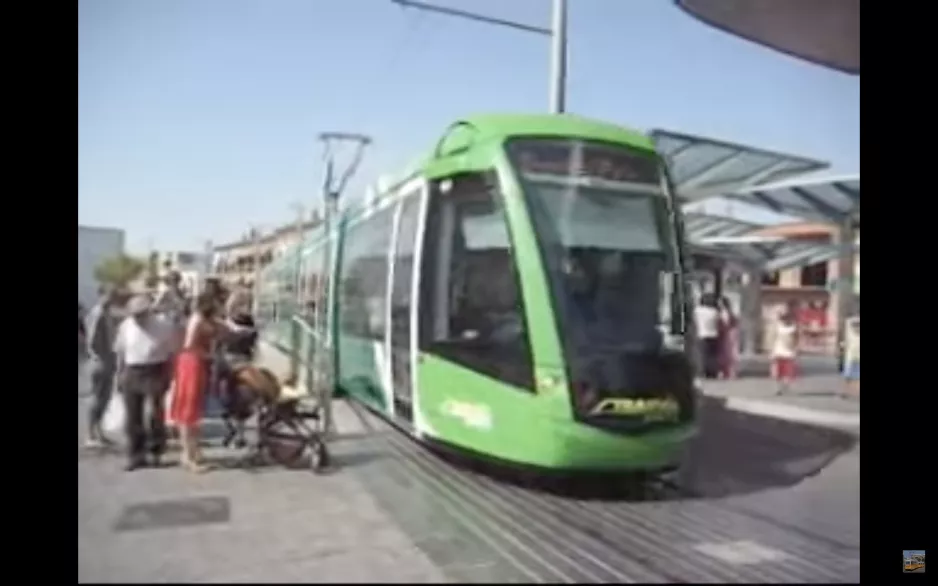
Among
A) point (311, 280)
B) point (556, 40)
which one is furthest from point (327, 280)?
point (556, 40)

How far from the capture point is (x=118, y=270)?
2422 millimetres

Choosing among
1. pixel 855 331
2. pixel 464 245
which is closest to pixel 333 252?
→ pixel 464 245

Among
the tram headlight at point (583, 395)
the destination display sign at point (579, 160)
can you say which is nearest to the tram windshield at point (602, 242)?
the destination display sign at point (579, 160)

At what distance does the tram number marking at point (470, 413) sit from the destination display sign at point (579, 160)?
75 cm

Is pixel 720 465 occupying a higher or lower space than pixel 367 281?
lower

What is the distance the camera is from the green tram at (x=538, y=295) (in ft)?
8.75

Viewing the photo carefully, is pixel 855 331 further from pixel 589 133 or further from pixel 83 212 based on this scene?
pixel 83 212

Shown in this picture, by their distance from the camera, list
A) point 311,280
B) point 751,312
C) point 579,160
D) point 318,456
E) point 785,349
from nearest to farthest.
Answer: point 318,456 → point 579,160 → point 311,280 → point 751,312 → point 785,349

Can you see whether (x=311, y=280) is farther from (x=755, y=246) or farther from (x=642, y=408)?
(x=755, y=246)

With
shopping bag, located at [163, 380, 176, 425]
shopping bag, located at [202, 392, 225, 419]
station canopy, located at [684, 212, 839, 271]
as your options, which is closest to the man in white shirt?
station canopy, located at [684, 212, 839, 271]

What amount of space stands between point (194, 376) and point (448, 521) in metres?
0.83

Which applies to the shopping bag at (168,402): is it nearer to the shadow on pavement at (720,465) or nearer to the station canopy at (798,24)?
the shadow on pavement at (720,465)

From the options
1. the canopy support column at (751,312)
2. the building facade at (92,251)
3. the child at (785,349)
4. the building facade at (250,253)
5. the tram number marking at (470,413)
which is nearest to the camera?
the building facade at (92,251)
